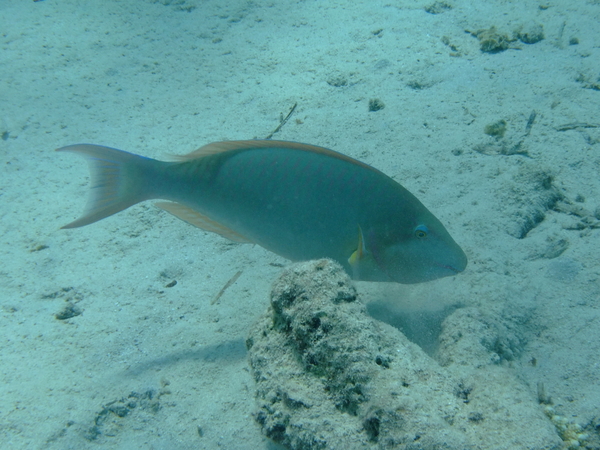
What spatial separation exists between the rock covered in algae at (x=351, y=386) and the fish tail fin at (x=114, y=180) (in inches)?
59.4

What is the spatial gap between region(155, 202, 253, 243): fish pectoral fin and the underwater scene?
0.7 inches

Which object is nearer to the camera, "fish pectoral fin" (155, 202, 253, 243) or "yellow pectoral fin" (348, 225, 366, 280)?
"yellow pectoral fin" (348, 225, 366, 280)

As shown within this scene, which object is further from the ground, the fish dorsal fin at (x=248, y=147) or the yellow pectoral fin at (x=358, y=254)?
the fish dorsal fin at (x=248, y=147)

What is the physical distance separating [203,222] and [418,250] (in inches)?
65.3

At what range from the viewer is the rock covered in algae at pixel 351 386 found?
135cm

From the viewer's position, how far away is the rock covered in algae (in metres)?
1.35

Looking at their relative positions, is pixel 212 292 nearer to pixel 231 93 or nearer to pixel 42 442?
pixel 42 442

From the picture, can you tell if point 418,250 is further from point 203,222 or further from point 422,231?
point 203,222

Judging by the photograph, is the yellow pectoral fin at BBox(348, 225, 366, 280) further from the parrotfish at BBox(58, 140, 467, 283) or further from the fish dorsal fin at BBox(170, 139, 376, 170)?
the fish dorsal fin at BBox(170, 139, 376, 170)

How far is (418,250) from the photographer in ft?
7.68

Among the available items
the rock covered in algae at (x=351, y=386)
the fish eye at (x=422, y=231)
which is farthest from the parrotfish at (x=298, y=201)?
the rock covered in algae at (x=351, y=386)

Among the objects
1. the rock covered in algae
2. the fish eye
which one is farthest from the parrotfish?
the rock covered in algae

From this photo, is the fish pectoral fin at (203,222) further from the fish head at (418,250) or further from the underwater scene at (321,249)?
the fish head at (418,250)

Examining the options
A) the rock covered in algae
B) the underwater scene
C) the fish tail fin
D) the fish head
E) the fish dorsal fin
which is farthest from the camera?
the fish tail fin
